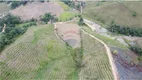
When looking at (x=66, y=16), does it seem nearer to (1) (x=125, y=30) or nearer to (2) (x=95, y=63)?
(1) (x=125, y=30)

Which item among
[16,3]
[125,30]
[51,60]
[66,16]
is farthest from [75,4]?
[51,60]

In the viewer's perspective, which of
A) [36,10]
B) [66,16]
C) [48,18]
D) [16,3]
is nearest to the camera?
[48,18]

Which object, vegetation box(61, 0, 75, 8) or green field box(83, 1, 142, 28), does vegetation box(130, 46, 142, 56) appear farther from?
vegetation box(61, 0, 75, 8)

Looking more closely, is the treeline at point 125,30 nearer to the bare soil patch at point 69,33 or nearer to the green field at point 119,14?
the green field at point 119,14

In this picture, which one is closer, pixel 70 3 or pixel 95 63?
pixel 95 63

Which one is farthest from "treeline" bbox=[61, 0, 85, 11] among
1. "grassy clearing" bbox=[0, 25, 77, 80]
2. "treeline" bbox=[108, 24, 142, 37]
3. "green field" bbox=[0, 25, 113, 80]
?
"grassy clearing" bbox=[0, 25, 77, 80]

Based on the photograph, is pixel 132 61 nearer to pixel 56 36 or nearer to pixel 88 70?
pixel 88 70
